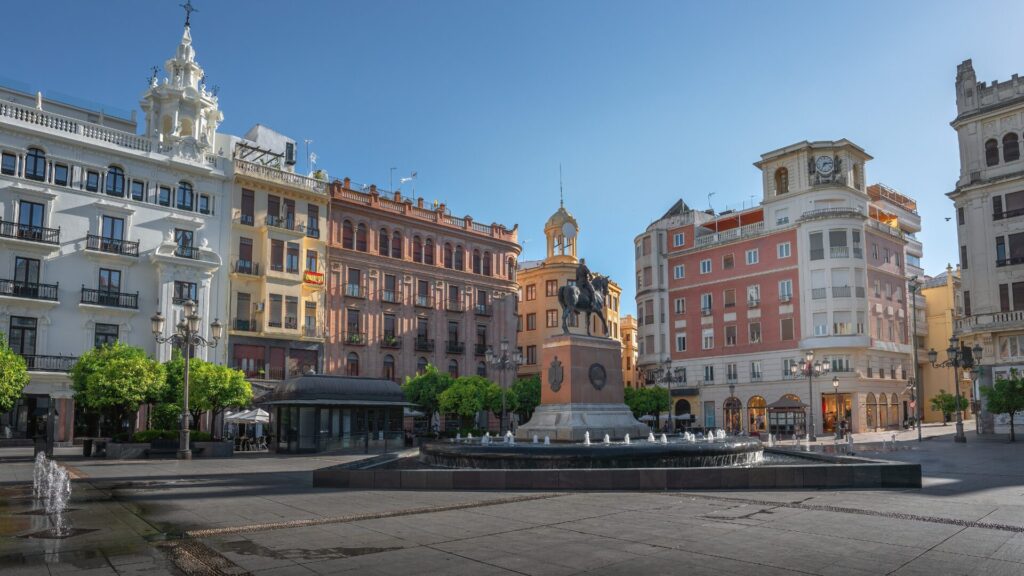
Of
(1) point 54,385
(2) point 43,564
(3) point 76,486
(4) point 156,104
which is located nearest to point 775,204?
(4) point 156,104

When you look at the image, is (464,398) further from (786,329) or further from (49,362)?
(786,329)

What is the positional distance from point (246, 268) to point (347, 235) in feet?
28.7

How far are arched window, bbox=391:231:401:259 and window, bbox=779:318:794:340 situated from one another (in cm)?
3134

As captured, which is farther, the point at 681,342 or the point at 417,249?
the point at 681,342

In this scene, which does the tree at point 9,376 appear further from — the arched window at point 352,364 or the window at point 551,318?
the window at point 551,318

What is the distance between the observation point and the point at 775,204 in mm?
65562

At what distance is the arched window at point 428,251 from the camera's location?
61812 millimetres

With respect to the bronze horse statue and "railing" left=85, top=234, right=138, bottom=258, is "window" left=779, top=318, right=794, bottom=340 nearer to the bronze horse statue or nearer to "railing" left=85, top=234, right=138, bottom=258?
the bronze horse statue

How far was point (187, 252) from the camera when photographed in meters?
48.0

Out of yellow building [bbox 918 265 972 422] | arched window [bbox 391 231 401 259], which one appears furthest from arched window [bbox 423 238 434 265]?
yellow building [bbox 918 265 972 422]

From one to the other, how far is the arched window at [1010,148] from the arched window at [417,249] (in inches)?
1581

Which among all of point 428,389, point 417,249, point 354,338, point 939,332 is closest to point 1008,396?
point 428,389

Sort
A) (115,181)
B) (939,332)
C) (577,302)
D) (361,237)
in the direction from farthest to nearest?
(939,332) → (361,237) → (115,181) → (577,302)

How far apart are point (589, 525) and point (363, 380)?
107 feet
